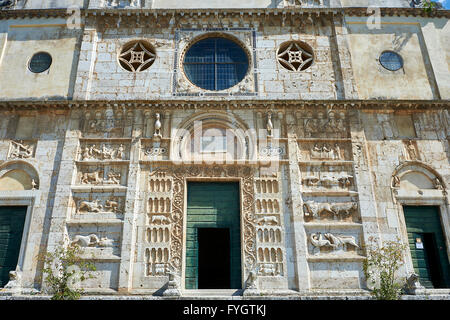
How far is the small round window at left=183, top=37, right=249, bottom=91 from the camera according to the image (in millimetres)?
13977

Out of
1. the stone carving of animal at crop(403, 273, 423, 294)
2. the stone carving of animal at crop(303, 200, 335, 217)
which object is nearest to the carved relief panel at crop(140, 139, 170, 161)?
the stone carving of animal at crop(303, 200, 335, 217)

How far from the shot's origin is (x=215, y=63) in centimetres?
1423

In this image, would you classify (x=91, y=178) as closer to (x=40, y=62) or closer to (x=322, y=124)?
(x=40, y=62)

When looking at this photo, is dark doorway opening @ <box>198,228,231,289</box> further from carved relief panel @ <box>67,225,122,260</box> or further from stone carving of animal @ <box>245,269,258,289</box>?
carved relief panel @ <box>67,225,122,260</box>

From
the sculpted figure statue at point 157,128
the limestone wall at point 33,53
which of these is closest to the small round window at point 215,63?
the sculpted figure statue at point 157,128

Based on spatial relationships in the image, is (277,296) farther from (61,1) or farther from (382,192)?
(61,1)

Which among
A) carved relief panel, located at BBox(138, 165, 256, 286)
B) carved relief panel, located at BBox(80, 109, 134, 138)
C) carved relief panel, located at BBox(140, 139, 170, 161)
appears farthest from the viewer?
carved relief panel, located at BBox(80, 109, 134, 138)

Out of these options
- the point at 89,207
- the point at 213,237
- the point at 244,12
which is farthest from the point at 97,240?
the point at 244,12

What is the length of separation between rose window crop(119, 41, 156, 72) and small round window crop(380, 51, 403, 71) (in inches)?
330

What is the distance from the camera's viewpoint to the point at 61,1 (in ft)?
51.6

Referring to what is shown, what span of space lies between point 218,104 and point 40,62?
692 cm

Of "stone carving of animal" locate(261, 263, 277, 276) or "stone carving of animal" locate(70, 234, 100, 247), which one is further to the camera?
"stone carving of animal" locate(70, 234, 100, 247)

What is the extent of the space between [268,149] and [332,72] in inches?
153

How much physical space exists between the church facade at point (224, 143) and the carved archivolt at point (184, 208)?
0.14 feet
